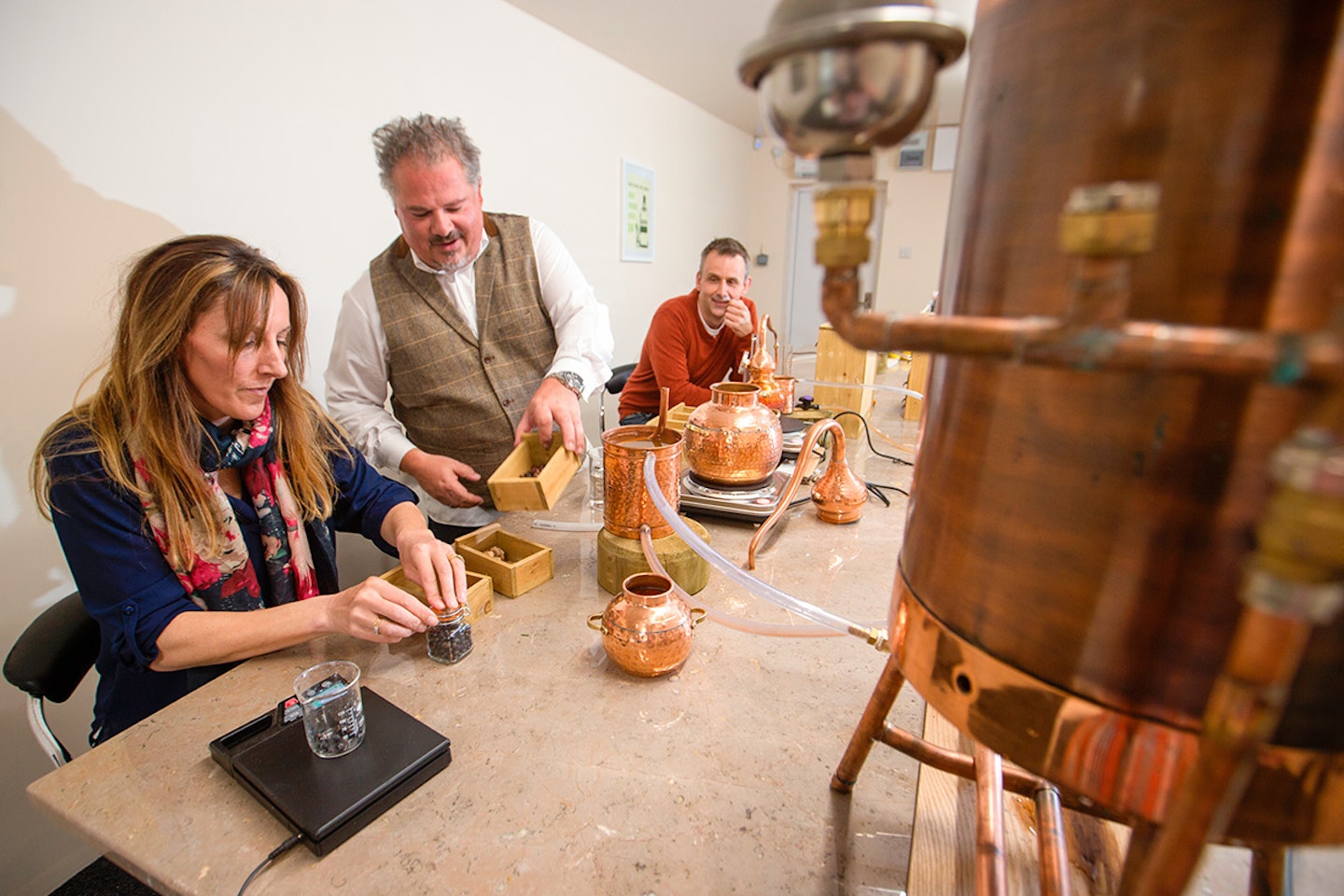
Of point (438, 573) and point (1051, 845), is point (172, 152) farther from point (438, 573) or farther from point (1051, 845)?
point (1051, 845)

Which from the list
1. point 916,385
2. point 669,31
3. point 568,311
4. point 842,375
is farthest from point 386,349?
point 669,31

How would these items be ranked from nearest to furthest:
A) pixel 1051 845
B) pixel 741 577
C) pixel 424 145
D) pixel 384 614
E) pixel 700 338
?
1. pixel 1051 845
2. pixel 741 577
3. pixel 384 614
4. pixel 424 145
5. pixel 700 338

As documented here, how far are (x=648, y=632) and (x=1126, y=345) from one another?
2.27 feet

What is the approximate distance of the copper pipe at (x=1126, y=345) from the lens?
208 millimetres

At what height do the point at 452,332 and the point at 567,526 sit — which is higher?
the point at 452,332

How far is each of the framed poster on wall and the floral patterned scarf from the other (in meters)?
3.32

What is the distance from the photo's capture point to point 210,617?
0.94 metres

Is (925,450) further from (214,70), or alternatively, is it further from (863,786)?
(214,70)

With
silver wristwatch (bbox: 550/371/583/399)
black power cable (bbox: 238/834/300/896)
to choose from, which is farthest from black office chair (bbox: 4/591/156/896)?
silver wristwatch (bbox: 550/371/583/399)

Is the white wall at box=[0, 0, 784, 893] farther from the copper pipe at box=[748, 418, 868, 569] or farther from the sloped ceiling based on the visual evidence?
the copper pipe at box=[748, 418, 868, 569]

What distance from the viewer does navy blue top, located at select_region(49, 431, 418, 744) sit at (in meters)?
0.93

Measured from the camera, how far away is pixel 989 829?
0.54 meters

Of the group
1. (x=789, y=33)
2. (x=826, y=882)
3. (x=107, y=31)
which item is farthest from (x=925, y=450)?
(x=107, y=31)

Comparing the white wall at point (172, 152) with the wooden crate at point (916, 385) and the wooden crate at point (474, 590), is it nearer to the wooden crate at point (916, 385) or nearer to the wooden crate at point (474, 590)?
the wooden crate at point (474, 590)
